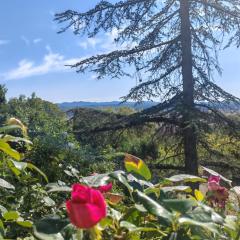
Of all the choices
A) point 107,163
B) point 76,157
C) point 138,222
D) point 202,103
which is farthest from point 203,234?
point 202,103

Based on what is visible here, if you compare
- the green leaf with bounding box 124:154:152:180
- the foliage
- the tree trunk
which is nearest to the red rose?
the foliage

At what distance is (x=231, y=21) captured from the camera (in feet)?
32.7

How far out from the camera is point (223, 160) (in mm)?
9703

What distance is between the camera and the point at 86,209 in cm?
78

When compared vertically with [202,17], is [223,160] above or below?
below

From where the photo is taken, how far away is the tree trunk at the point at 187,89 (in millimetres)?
9258

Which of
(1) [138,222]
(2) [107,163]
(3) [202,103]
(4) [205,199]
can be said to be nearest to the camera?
(1) [138,222]

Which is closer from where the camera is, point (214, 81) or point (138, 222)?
point (138, 222)

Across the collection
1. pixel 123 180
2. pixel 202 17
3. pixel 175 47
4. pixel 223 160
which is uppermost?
pixel 202 17

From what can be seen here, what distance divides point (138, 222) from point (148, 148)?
31.4ft

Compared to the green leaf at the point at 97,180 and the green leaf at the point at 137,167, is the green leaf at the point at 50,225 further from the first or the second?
the green leaf at the point at 137,167

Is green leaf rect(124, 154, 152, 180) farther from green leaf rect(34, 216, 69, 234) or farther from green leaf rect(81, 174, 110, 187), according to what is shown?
green leaf rect(34, 216, 69, 234)

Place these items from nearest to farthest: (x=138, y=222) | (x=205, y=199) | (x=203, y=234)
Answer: (x=203, y=234) → (x=138, y=222) → (x=205, y=199)

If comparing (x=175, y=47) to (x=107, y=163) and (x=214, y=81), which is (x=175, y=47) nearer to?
(x=214, y=81)
